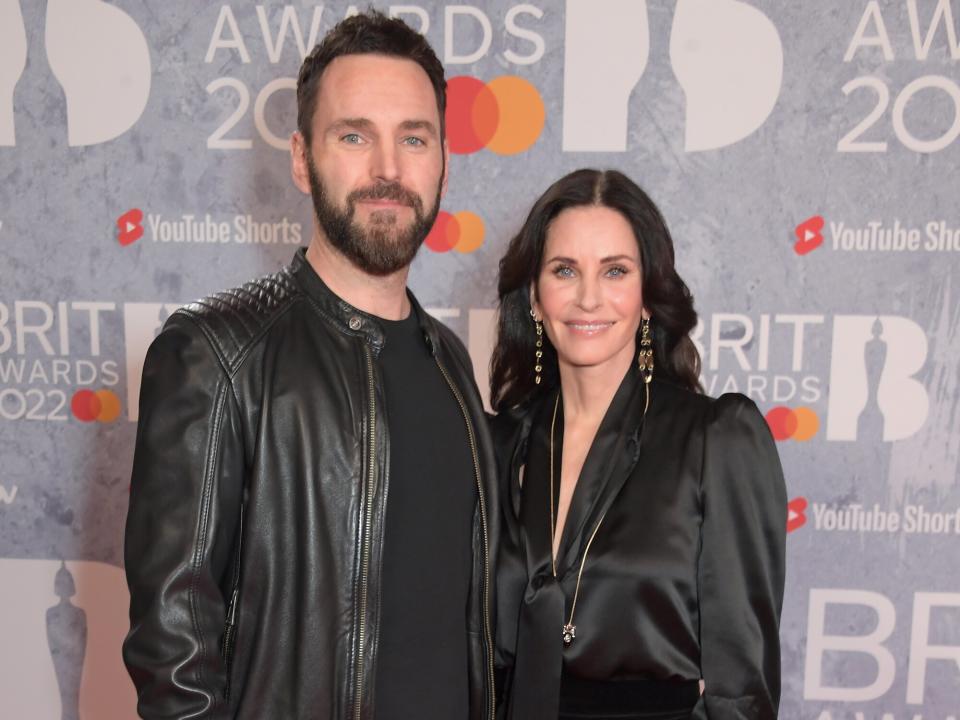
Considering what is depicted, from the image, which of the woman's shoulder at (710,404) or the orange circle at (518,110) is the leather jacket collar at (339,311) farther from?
the orange circle at (518,110)

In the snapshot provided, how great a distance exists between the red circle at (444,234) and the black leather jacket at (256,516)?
4.38ft

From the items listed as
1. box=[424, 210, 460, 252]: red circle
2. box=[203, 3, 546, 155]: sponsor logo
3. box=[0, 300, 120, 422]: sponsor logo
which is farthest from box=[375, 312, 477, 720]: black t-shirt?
box=[0, 300, 120, 422]: sponsor logo

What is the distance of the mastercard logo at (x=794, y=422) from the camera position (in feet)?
9.30

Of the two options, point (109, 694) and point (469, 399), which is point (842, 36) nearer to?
point (469, 399)

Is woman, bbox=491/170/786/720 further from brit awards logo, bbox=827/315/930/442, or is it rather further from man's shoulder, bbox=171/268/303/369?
brit awards logo, bbox=827/315/930/442

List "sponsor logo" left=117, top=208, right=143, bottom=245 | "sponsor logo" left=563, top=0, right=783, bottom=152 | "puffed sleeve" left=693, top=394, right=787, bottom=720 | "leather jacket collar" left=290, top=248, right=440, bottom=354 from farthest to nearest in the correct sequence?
"sponsor logo" left=117, top=208, right=143, bottom=245 < "sponsor logo" left=563, top=0, right=783, bottom=152 < "puffed sleeve" left=693, top=394, right=787, bottom=720 < "leather jacket collar" left=290, top=248, right=440, bottom=354

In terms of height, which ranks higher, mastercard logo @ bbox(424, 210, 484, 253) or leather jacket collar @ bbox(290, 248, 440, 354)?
mastercard logo @ bbox(424, 210, 484, 253)

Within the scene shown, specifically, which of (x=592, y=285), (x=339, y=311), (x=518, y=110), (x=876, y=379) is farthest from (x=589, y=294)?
(x=876, y=379)

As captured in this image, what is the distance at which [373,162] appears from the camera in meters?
1.64

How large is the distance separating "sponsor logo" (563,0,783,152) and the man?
1.09 meters

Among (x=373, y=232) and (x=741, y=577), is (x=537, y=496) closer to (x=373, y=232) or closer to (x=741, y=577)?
(x=741, y=577)

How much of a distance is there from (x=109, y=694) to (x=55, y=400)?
1.05 meters

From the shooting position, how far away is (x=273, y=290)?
1.61 m

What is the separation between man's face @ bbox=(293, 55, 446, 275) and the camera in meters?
1.63
